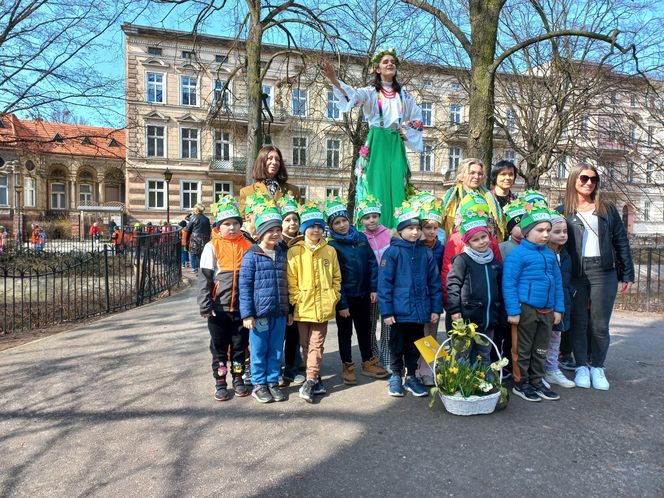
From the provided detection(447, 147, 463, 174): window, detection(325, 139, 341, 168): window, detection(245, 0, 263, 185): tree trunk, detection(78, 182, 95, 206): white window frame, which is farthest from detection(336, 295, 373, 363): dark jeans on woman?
detection(78, 182, 95, 206): white window frame

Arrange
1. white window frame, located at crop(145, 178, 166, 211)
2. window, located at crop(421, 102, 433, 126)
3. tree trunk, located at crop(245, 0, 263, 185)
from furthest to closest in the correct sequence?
1. white window frame, located at crop(145, 178, 166, 211)
2. window, located at crop(421, 102, 433, 126)
3. tree trunk, located at crop(245, 0, 263, 185)

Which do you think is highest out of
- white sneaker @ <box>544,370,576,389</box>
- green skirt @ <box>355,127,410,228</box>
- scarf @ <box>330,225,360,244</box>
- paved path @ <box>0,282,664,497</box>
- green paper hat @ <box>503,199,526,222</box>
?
green skirt @ <box>355,127,410,228</box>

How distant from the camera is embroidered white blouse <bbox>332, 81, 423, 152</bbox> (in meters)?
4.73

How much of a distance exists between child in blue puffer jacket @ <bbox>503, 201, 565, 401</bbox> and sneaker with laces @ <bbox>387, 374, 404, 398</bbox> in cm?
101

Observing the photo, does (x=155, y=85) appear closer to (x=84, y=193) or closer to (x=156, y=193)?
(x=156, y=193)

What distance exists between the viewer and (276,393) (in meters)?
3.83

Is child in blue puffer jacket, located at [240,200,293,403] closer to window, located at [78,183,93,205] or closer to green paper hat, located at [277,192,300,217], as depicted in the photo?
green paper hat, located at [277,192,300,217]

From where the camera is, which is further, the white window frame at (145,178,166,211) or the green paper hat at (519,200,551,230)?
the white window frame at (145,178,166,211)

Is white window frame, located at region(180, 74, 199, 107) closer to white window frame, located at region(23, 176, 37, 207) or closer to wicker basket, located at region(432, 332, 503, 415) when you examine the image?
white window frame, located at region(23, 176, 37, 207)

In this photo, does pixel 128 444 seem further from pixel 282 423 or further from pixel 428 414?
pixel 428 414

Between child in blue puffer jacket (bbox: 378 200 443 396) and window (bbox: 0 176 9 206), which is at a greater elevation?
window (bbox: 0 176 9 206)

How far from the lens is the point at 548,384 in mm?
3986

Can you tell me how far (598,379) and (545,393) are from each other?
70 cm

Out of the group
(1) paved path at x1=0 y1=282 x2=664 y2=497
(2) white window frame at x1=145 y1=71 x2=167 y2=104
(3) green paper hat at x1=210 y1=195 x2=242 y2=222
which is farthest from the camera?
(2) white window frame at x1=145 y1=71 x2=167 y2=104
